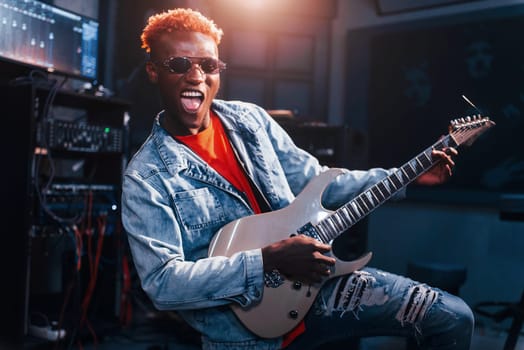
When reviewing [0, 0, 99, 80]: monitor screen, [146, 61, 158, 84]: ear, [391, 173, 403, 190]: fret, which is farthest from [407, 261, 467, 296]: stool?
[0, 0, 99, 80]: monitor screen

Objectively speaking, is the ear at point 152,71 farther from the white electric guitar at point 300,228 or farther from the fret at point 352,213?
the fret at point 352,213

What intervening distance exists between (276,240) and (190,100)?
1.85 ft

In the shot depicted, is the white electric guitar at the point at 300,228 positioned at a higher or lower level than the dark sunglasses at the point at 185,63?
lower

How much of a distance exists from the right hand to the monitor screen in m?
1.93

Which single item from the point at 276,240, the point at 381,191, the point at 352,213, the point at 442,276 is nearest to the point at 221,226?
the point at 276,240

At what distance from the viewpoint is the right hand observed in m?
1.45

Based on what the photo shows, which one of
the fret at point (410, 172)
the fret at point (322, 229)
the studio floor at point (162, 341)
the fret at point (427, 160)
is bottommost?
the studio floor at point (162, 341)

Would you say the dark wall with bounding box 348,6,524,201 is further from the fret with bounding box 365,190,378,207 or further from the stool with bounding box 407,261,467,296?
the fret with bounding box 365,190,378,207

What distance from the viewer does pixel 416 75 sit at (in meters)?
4.08

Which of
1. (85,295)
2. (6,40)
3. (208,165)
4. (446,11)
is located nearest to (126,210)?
(208,165)

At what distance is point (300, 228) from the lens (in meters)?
1.63

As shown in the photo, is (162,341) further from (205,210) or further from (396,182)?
(396,182)

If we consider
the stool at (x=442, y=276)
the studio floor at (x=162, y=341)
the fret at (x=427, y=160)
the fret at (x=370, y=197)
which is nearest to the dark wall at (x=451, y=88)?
the stool at (x=442, y=276)

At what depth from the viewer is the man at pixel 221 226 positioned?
147 cm
